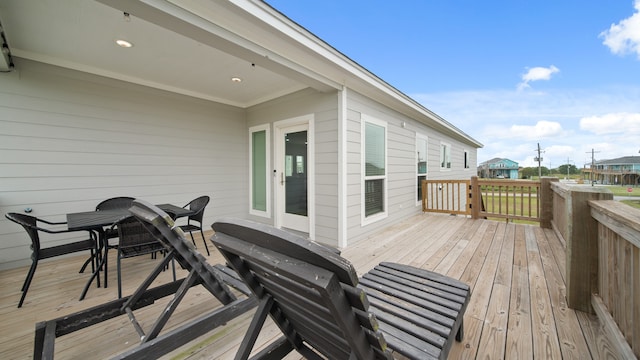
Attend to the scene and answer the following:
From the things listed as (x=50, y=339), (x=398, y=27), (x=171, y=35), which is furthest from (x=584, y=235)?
(x=398, y=27)

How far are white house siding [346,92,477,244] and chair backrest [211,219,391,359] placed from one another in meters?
2.81

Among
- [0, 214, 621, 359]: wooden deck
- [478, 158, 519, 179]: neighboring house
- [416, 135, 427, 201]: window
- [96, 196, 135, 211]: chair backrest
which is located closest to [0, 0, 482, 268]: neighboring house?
[96, 196, 135, 211]: chair backrest

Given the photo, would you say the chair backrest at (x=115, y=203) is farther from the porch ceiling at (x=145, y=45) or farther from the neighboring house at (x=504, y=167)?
the neighboring house at (x=504, y=167)

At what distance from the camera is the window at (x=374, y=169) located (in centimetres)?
419

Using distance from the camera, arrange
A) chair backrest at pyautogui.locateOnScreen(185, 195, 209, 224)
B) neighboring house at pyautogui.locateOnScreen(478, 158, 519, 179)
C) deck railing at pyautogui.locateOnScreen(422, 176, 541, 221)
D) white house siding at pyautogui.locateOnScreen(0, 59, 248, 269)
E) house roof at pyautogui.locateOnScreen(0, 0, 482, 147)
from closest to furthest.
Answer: house roof at pyautogui.locateOnScreen(0, 0, 482, 147)
white house siding at pyautogui.locateOnScreen(0, 59, 248, 269)
chair backrest at pyautogui.locateOnScreen(185, 195, 209, 224)
deck railing at pyautogui.locateOnScreen(422, 176, 541, 221)
neighboring house at pyautogui.locateOnScreen(478, 158, 519, 179)

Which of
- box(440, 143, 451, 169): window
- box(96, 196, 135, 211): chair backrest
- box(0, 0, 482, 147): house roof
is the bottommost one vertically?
box(96, 196, 135, 211): chair backrest

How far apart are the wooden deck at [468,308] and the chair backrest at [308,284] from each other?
2.69 ft

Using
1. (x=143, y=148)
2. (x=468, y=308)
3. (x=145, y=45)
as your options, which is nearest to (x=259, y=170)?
→ (x=143, y=148)

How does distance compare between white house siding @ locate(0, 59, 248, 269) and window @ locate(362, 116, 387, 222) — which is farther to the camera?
window @ locate(362, 116, 387, 222)

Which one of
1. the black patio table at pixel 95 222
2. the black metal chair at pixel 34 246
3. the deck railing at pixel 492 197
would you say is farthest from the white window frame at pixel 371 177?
the black metal chair at pixel 34 246

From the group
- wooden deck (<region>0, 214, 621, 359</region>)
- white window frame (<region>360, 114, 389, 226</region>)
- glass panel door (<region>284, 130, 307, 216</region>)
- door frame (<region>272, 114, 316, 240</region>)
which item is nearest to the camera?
wooden deck (<region>0, 214, 621, 359</region>)

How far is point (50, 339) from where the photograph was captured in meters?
1.28

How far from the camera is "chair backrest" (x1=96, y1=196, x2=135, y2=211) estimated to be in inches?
132

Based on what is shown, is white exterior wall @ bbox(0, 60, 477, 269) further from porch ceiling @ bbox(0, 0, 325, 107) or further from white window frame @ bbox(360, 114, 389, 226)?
porch ceiling @ bbox(0, 0, 325, 107)
